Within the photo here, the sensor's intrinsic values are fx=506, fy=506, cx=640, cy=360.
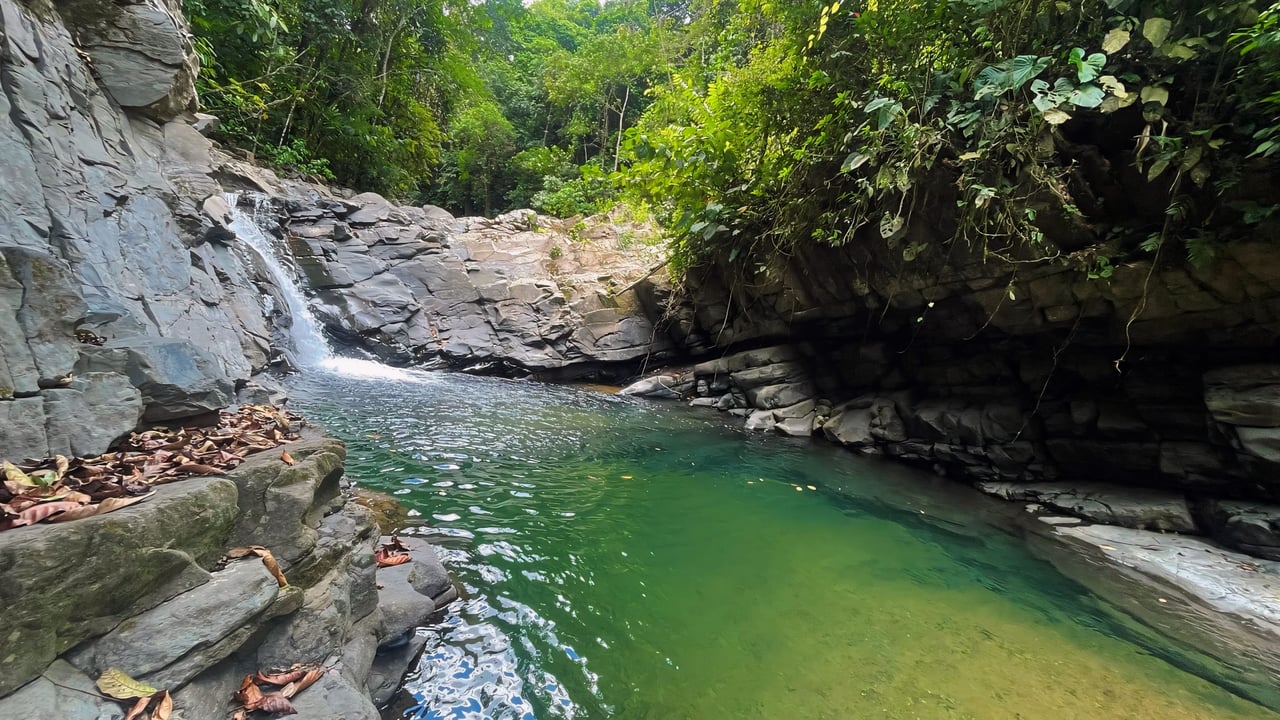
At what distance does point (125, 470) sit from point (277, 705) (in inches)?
51.0

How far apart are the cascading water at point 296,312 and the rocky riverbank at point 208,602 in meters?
9.54

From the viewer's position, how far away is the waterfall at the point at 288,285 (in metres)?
11.8

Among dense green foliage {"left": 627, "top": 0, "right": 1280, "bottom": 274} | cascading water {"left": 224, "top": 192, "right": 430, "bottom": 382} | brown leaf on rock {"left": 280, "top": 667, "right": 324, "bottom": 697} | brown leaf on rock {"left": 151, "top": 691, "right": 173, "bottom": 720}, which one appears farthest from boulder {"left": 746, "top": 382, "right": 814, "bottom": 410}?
brown leaf on rock {"left": 151, "top": 691, "right": 173, "bottom": 720}

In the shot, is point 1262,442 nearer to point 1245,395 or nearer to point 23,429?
point 1245,395

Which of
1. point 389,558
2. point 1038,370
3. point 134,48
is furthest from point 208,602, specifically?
point 1038,370

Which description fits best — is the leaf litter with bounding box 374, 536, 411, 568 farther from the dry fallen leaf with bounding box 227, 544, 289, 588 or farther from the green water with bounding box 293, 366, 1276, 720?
the dry fallen leaf with bounding box 227, 544, 289, 588

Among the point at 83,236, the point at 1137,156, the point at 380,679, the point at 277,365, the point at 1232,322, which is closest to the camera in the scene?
the point at 380,679

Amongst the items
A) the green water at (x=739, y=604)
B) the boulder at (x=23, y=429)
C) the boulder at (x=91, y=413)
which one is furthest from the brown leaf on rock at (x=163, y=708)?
the boulder at (x=91, y=413)

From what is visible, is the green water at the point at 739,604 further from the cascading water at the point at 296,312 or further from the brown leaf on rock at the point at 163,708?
the cascading water at the point at 296,312

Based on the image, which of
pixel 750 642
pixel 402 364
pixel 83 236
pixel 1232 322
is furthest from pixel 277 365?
pixel 1232 322

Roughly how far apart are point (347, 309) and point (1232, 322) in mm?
16112

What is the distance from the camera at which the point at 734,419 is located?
1030cm

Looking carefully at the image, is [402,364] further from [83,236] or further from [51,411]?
[51,411]

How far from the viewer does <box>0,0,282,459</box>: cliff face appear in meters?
2.38
